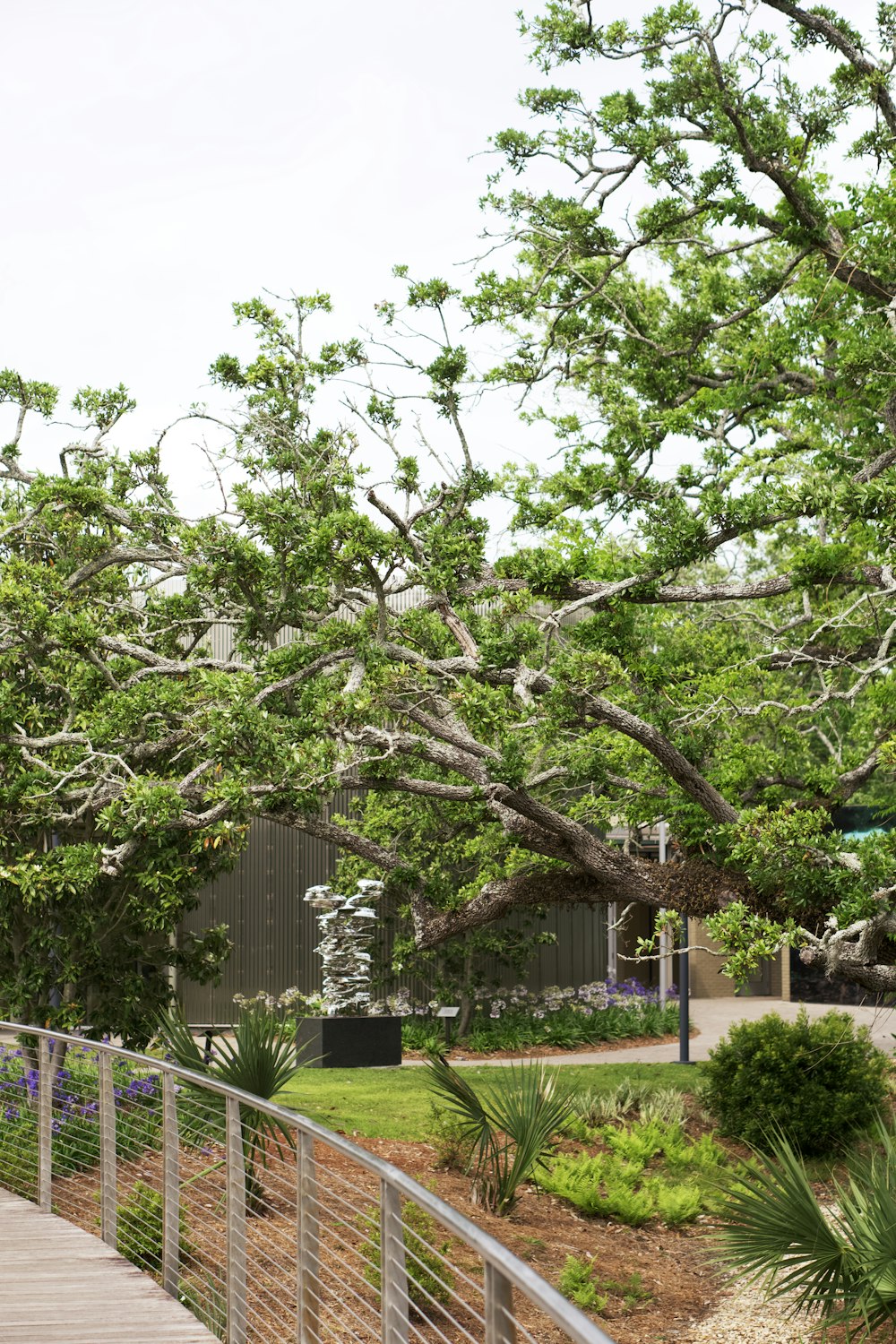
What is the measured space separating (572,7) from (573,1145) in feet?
31.6

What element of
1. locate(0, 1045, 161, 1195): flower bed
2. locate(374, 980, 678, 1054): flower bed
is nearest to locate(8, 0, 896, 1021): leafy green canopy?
locate(0, 1045, 161, 1195): flower bed

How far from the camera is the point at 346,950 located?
704 inches

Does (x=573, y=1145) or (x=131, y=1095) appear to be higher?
(x=131, y=1095)

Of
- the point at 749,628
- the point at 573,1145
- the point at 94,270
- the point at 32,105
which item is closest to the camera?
the point at 573,1145

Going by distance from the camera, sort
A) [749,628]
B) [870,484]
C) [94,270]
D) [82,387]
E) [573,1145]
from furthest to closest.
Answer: [94,270], [749,628], [573,1145], [82,387], [870,484]

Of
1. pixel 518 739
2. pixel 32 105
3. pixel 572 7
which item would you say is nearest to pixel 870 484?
pixel 518 739

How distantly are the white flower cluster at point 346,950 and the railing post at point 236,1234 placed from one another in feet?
40.3

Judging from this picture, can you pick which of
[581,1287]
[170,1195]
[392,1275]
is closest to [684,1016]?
[581,1287]

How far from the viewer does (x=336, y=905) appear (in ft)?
60.0

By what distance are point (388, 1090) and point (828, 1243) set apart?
7.92 metres

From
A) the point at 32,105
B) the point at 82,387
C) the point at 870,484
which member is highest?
the point at 32,105

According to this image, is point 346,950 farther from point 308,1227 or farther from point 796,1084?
point 308,1227

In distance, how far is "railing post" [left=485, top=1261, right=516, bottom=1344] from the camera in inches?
105

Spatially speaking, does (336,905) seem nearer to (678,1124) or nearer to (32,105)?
(678,1124)
